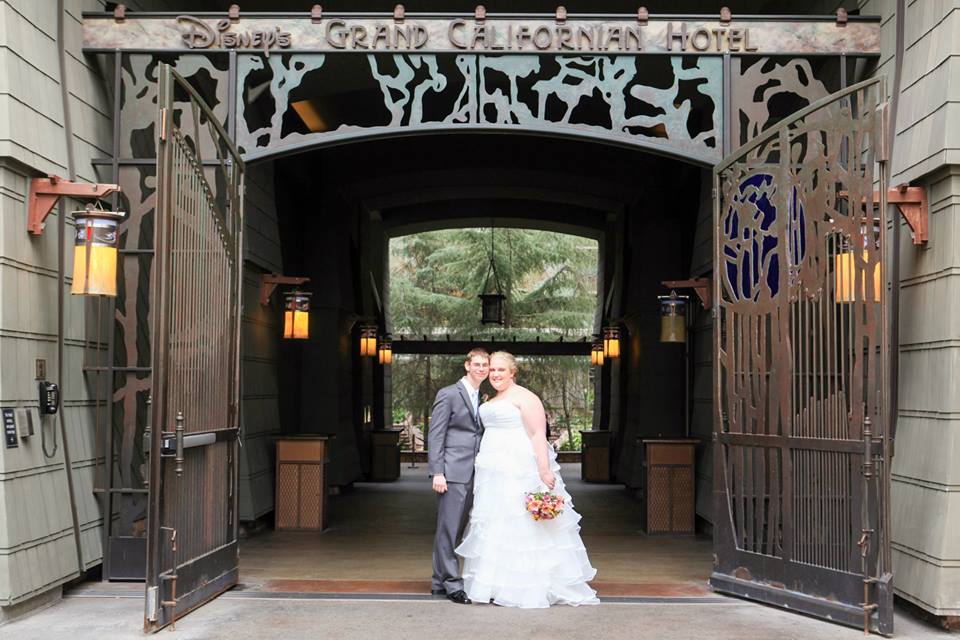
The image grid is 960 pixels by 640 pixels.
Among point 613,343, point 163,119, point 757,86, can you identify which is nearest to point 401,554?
point 163,119

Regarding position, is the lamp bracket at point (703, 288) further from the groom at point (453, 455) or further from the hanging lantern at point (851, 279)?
the hanging lantern at point (851, 279)

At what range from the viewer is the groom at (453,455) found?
6492mm

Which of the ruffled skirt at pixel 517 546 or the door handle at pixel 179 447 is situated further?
the ruffled skirt at pixel 517 546

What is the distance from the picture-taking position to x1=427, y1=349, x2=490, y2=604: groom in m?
6.49

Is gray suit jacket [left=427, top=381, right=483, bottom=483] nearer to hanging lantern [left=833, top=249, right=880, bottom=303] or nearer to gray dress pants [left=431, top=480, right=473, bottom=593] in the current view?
gray dress pants [left=431, top=480, right=473, bottom=593]

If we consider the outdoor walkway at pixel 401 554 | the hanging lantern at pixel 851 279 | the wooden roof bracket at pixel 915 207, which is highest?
the wooden roof bracket at pixel 915 207

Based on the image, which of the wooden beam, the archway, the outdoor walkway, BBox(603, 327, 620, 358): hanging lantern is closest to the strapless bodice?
the outdoor walkway

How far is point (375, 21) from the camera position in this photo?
694cm

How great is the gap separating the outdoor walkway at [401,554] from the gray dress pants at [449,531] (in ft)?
0.79

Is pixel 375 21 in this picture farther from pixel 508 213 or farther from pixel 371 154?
pixel 508 213

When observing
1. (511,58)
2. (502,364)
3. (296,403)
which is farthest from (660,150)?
(296,403)

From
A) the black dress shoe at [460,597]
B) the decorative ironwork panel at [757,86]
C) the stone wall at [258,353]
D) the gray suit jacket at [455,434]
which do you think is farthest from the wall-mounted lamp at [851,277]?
the stone wall at [258,353]

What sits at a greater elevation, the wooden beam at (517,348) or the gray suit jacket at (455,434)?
the wooden beam at (517,348)

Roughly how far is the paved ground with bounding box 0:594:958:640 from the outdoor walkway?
0.52 metres
